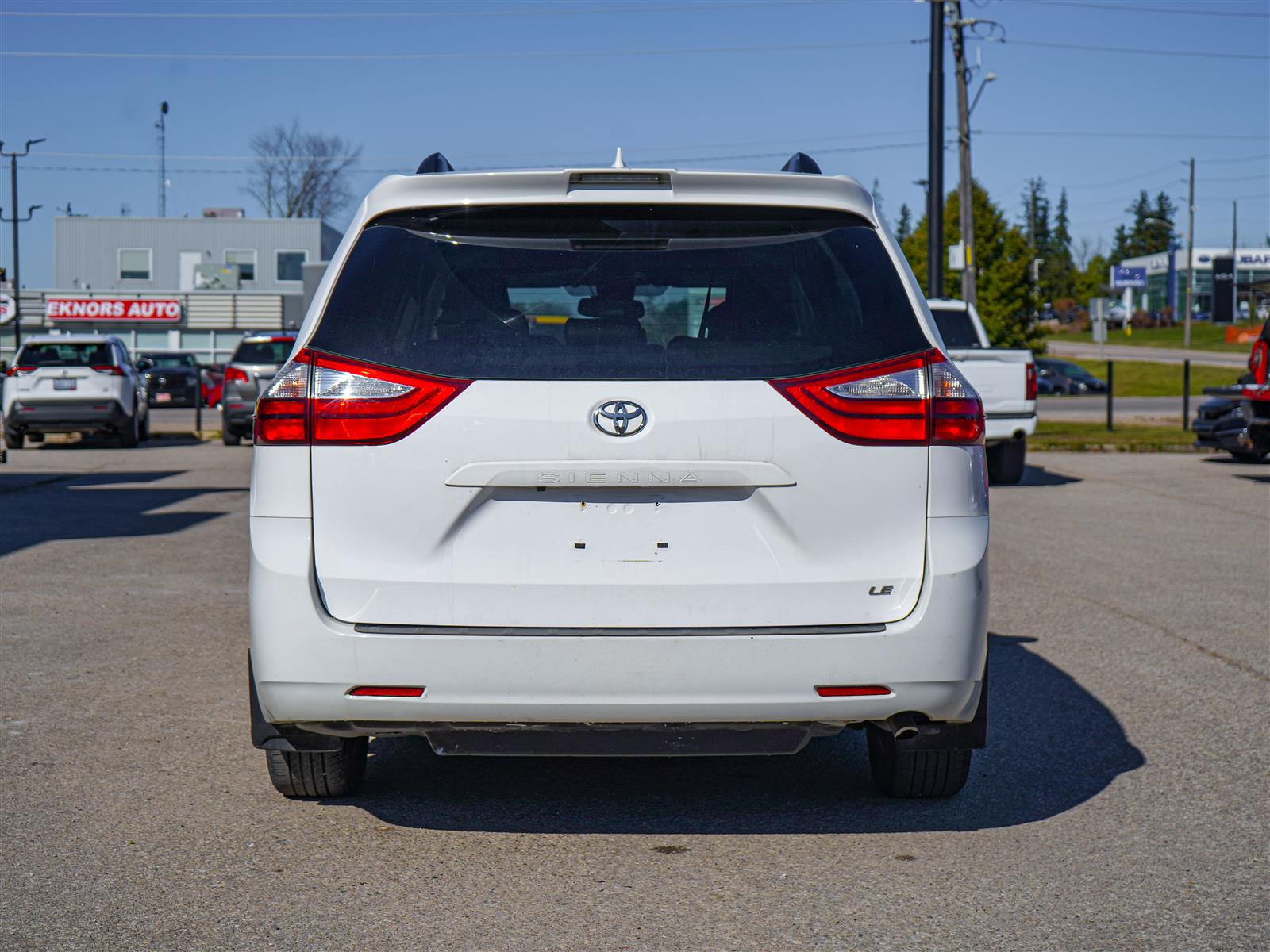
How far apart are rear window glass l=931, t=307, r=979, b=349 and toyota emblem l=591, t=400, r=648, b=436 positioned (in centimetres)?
1395

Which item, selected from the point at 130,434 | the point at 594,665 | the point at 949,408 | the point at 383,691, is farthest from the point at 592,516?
the point at 130,434

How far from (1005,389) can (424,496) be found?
12794 millimetres

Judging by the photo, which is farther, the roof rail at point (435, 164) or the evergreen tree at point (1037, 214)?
the evergreen tree at point (1037, 214)

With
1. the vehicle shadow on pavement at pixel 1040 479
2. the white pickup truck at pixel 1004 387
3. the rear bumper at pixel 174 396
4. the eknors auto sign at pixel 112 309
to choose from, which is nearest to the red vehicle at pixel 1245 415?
the vehicle shadow on pavement at pixel 1040 479

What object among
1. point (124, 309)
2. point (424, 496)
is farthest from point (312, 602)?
point (124, 309)

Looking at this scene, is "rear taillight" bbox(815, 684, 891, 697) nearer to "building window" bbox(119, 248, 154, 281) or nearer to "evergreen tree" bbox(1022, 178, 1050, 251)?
"building window" bbox(119, 248, 154, 281)

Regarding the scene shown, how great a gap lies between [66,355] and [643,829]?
20.9 m

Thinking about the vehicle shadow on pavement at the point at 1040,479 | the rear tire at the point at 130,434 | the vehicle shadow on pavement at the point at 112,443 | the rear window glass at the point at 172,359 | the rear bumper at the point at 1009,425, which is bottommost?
the vehicle shadow on pavement at the point at 112,443

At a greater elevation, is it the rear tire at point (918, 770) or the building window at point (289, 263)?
the building window at point (289, 263)

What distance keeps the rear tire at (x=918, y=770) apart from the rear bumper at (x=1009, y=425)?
1134cm

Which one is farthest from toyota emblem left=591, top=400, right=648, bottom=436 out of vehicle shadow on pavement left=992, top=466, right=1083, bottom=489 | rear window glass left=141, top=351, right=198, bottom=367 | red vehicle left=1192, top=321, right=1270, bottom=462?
rear window glass left=141, top=351, right=198, bottom=367

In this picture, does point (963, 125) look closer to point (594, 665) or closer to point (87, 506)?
point (87, 506)

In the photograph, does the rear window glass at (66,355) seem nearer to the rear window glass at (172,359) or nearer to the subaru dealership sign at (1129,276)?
the rear window glass at (172,359)

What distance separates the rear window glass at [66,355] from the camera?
75.8 feet
